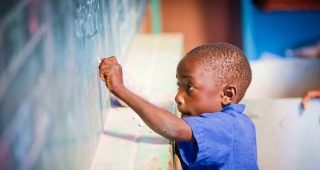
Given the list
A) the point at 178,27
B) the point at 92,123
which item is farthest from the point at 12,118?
the point at 178,27

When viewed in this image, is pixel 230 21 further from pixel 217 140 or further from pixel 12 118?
pixel 12 118

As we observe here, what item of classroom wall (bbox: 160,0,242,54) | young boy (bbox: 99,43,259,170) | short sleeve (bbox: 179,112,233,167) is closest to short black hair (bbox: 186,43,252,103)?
young boy (bbox: 99,43,259,170)

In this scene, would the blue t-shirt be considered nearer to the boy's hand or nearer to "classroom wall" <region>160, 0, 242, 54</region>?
the boy's hand

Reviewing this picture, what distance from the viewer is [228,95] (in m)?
1.41

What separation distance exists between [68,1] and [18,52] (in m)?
0.35

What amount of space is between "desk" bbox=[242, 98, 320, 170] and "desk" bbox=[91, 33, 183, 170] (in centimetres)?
43

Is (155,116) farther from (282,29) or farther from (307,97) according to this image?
(282,29)

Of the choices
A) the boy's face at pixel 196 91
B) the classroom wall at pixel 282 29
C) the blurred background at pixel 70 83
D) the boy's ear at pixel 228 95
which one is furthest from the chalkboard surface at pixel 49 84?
the classroom wall at pixel 282 29

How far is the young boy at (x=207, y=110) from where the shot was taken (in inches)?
48.1

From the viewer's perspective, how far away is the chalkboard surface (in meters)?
0.73

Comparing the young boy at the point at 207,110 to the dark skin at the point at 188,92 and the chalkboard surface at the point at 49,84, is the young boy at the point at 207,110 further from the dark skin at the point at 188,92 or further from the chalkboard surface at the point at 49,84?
the chalkboard surface at the point at 49,84

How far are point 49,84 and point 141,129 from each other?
0.65 metres

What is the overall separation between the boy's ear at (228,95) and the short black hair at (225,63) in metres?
0.01

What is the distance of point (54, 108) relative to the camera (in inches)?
36.9
